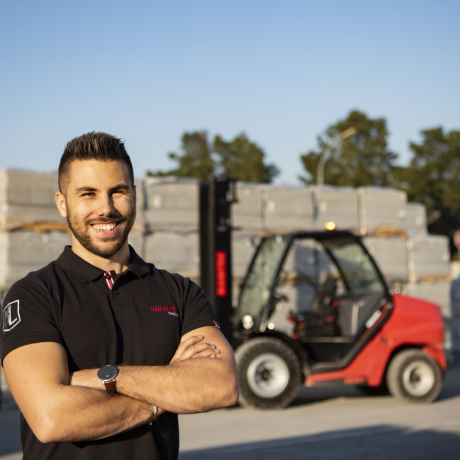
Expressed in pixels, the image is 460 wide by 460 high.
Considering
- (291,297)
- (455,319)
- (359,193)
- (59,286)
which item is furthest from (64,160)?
(455,319)

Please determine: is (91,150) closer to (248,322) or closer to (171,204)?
(248,322)

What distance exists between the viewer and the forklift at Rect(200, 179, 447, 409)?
7605 millimetres

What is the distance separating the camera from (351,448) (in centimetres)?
589

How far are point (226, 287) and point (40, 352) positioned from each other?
20.8ft

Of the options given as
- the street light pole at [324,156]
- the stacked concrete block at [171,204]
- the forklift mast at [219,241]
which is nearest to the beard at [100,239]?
the forklift mast at [219,241]

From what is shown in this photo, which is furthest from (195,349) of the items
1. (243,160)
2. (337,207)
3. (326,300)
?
(243,160)

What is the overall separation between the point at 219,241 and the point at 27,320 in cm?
624

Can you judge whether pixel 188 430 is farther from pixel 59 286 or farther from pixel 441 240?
pixel 441 240

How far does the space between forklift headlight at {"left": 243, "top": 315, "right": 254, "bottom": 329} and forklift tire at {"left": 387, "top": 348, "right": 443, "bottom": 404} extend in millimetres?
1904

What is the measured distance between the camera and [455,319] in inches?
515

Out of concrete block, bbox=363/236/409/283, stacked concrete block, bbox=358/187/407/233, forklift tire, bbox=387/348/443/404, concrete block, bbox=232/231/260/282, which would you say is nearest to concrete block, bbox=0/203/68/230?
concrete block, bbox=232/231/260/282

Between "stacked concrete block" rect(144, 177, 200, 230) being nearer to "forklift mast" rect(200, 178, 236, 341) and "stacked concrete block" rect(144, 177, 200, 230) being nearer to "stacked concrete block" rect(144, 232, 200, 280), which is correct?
"stacked concrete block" rect(144, 232, 200, 280)

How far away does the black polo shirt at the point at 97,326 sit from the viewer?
2.07m

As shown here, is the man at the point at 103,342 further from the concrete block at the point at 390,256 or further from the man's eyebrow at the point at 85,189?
the concrete block at the point at 390,256
